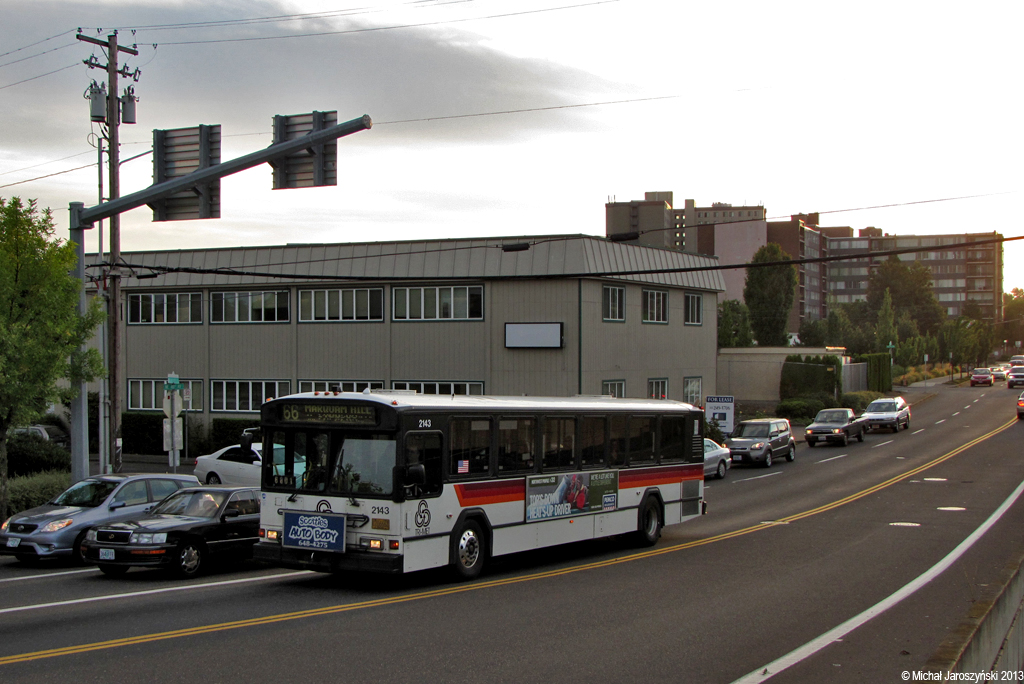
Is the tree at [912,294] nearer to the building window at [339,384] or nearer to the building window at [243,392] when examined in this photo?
the building window at [339,384]

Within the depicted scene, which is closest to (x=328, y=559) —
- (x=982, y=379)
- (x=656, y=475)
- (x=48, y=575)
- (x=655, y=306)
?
(x=48, y=575)

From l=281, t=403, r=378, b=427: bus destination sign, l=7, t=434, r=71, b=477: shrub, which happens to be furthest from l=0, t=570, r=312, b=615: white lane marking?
l=7, t=434, r=71, b=477: shrub

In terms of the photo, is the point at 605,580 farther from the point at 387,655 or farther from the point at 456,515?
the point at 387,655

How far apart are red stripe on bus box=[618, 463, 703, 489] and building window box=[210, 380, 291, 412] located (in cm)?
2415

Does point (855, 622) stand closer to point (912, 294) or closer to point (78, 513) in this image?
point (78, 513)

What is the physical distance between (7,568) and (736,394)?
170 ft

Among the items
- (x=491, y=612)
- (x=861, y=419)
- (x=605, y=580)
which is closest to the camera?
(x=491, y=612)

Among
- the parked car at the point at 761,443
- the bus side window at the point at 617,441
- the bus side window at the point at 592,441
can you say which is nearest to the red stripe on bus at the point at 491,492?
the bus side window at the point at 592,441

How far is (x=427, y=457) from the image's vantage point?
44.7 ft

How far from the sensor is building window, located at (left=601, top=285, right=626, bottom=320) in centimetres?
3753

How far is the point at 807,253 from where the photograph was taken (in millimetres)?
153875

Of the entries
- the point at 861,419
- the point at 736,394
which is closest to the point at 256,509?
the point at 861,419

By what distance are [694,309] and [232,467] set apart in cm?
2467

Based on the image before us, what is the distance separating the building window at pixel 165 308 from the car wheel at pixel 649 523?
28689 mm
